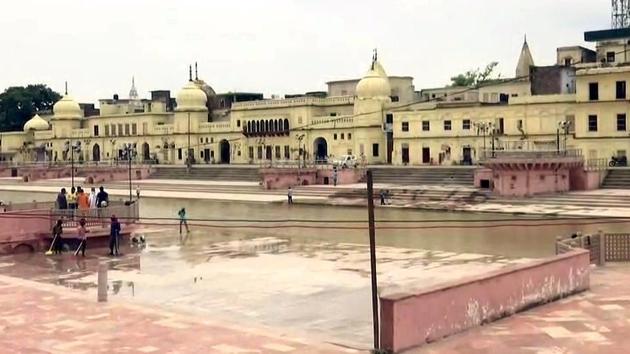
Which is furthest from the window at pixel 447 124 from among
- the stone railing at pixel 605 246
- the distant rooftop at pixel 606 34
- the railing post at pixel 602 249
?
the railing post at pixel 602 249

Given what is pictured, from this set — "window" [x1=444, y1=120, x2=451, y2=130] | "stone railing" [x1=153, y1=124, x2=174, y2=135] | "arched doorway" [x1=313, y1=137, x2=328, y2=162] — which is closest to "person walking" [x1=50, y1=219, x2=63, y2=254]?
"window" [x1=444, y1=120, x2=451, y2=130]

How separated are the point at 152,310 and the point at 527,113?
4054cm

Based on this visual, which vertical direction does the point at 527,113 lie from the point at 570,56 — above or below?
below

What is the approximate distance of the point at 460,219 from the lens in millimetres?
33062

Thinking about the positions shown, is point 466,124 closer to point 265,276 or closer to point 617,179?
point 617,179

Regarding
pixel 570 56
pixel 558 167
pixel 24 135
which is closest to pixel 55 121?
pixel 24 135

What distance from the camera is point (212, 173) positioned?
60.7 meters

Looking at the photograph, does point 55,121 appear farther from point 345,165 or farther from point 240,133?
point 345,165

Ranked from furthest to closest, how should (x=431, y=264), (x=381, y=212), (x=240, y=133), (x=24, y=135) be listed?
(x=24, y=135), (x=240, y=133), (x=381, y=212), (x=431, y=264)

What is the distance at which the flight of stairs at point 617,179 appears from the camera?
40.2 m

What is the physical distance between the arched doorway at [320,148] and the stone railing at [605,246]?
1802 inches

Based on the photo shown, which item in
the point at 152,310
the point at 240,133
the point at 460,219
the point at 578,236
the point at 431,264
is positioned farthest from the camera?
A: the point at 240,133

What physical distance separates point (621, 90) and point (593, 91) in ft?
5.20

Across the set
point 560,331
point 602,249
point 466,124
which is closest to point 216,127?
point 466,124
